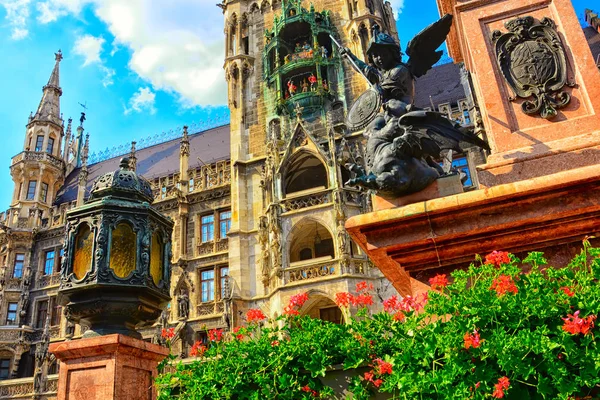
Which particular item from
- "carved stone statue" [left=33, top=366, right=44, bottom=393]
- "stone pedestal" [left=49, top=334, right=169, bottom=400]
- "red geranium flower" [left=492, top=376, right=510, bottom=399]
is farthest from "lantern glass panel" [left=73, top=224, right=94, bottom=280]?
"carved stone statue" [left=33, top=366, right=44, bottom=393]

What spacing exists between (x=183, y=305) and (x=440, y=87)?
18.1 metres

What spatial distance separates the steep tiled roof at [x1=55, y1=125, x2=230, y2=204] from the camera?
105 feet

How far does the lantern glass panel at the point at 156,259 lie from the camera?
5574 millimetres

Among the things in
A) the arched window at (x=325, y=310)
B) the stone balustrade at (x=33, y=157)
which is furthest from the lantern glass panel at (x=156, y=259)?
the stone balustrade at (x=33, y=157)

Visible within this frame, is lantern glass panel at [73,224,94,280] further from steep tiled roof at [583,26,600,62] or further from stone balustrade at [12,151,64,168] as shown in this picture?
stone balustrade at [12,151,64,168]

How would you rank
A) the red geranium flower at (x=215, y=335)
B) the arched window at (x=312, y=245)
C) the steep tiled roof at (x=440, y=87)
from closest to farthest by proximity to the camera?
the red geranium flower at (x=215, y=335) < the arched window at (x=312, y=245) < the steep tiled roof at (x=440, y=87)

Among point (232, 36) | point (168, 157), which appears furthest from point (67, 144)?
point (232, 36)

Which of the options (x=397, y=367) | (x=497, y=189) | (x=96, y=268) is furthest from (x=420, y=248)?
(x=96, y=268)

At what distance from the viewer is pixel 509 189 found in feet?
12.7

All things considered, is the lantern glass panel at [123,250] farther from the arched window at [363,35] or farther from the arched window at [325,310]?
the arched window at [363,35]

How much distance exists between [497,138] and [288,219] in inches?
677

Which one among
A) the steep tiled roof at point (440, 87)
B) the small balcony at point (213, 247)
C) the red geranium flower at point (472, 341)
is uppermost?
the steep tiled roof at point (440, 87)

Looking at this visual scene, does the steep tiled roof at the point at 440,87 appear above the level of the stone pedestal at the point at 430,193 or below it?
above

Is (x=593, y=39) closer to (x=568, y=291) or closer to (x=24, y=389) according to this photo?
(x=568, y=291)
